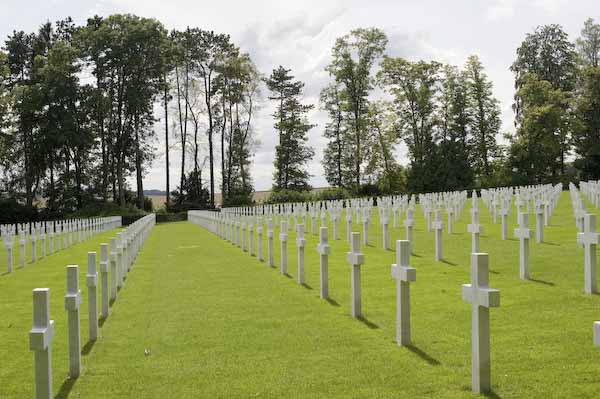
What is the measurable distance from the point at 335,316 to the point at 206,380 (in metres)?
3.15

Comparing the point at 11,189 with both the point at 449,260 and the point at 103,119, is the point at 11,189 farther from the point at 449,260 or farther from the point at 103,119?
the point at 449,260

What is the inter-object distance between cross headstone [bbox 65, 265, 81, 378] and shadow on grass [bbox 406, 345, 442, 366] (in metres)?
3.36

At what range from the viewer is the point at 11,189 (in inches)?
2507

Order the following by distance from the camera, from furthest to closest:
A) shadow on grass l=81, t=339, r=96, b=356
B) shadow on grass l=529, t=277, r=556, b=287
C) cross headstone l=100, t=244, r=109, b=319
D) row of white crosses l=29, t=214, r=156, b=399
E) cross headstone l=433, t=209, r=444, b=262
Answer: cross headstone l=433, t=209, r=444, b=262, shadow on grass l=529, t=277, r=556, b=287, cross headstone l=100, t=244, r=109, b=319, shadow on grass l=81, t=339, r=96, b=356, row of white crosses l=29, t=214, r=156, b=399

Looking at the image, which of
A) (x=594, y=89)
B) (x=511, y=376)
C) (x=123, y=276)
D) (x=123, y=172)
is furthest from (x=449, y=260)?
(x=123, y=172)

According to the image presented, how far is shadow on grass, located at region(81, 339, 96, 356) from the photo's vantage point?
773cm

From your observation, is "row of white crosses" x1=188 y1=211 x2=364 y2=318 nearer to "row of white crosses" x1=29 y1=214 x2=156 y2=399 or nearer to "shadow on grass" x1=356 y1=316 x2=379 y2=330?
"shadow on grass" x1=356 y1=316 x2=379 y2=330

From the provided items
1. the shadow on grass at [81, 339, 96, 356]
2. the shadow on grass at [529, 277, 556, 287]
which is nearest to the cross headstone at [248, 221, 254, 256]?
the shadow on grass at [529, 277, 556, 287]

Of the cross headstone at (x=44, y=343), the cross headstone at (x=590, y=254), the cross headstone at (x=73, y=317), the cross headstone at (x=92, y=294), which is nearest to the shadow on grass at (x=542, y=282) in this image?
the cross headstone at (x=590, y=254)

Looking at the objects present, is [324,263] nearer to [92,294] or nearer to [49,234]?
[92,294]

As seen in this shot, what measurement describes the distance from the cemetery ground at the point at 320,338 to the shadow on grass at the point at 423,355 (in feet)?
0.07

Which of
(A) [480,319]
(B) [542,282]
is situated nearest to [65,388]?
(A) [480,319]

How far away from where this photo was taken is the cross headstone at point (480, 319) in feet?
17.7

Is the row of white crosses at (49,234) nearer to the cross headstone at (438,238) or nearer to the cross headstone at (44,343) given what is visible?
the cross headstone at (438,238)
